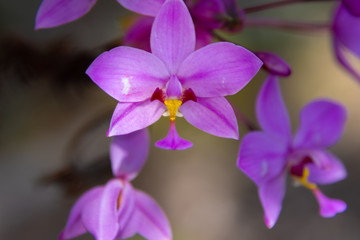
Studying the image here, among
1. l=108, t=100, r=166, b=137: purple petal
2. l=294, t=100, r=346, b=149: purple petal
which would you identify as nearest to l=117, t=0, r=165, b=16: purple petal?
l=108, t=100, r=166, b=137: purple petal

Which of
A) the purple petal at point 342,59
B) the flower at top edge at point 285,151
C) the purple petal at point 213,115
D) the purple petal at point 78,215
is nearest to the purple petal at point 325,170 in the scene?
the flower at top edge at point 285,151

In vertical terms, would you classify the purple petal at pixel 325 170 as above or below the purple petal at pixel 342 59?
below

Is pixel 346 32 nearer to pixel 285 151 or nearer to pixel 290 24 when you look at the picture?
pixel 290 24

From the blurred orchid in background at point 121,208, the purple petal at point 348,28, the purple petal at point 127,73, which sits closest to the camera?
the purple petal at point 127,73

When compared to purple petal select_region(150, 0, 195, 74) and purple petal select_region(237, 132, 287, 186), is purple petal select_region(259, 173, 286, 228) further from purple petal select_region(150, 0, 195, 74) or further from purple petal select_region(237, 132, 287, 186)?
purple petal select_region(150, 0, 195, 74)

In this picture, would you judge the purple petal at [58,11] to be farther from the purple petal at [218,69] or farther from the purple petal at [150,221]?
the purple petal at [150,221]

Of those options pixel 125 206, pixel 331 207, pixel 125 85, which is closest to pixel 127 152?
pixel 125 206

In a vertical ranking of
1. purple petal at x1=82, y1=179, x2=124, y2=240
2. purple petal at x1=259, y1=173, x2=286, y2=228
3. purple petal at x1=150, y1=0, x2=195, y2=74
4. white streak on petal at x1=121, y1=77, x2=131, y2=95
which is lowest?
purple petal at x1=259, y1=173, x2=286, y2=228
